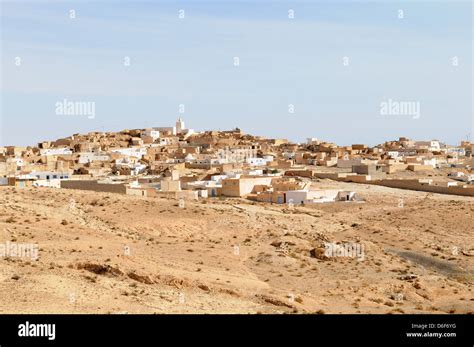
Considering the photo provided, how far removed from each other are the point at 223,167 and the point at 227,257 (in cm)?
2835

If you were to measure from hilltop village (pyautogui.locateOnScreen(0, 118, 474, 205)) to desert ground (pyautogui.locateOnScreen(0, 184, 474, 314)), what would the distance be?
3877mm

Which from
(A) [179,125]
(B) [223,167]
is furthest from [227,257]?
(A) [179,125]

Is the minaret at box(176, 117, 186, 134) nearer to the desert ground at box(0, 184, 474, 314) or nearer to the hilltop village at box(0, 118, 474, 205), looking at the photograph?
the hilltop village at box(0, 118, 474, 205)

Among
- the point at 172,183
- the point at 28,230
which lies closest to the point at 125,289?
the point at 28,230

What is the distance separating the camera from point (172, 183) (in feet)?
118

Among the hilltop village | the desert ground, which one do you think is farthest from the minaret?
the desert ground

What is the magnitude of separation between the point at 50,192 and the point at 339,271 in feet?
48.3

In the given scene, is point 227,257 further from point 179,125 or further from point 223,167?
point 179,125

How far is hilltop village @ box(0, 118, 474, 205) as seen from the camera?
36312 mm

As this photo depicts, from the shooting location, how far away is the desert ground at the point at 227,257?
13641 mm

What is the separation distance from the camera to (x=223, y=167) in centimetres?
4828
